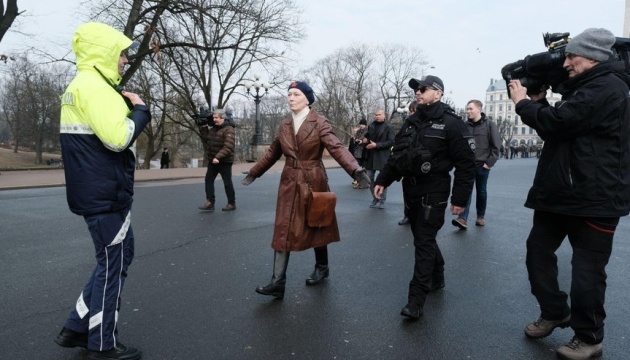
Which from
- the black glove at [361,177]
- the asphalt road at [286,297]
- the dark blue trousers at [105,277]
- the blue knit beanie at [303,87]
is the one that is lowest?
the asphalt road at [286,297]

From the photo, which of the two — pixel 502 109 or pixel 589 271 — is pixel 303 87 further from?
pixel 502 109

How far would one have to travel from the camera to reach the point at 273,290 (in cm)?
405

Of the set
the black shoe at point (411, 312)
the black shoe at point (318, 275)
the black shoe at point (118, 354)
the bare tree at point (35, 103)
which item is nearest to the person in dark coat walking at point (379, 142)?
the black shoe at point (318, 275)

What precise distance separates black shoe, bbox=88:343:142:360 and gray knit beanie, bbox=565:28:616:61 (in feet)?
10.8

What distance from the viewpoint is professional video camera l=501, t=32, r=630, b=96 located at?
3.08m

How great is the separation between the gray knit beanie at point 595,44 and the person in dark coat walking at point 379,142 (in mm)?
6617

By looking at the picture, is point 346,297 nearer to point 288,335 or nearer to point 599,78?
point 288,335

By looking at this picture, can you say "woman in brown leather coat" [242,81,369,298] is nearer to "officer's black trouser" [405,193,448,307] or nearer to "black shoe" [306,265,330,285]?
"black shoe" [306,265,330,285]

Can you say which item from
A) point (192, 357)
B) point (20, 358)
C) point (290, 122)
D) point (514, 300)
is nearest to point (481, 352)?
point (514, 300)

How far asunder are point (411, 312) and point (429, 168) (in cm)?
110

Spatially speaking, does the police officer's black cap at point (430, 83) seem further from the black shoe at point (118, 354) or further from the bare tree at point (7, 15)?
the bare tree at point (7, 15)

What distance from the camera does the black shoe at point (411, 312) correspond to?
11.7ft

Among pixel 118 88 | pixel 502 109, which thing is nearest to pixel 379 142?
pixel 118 88

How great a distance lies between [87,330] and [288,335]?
1.29 m
